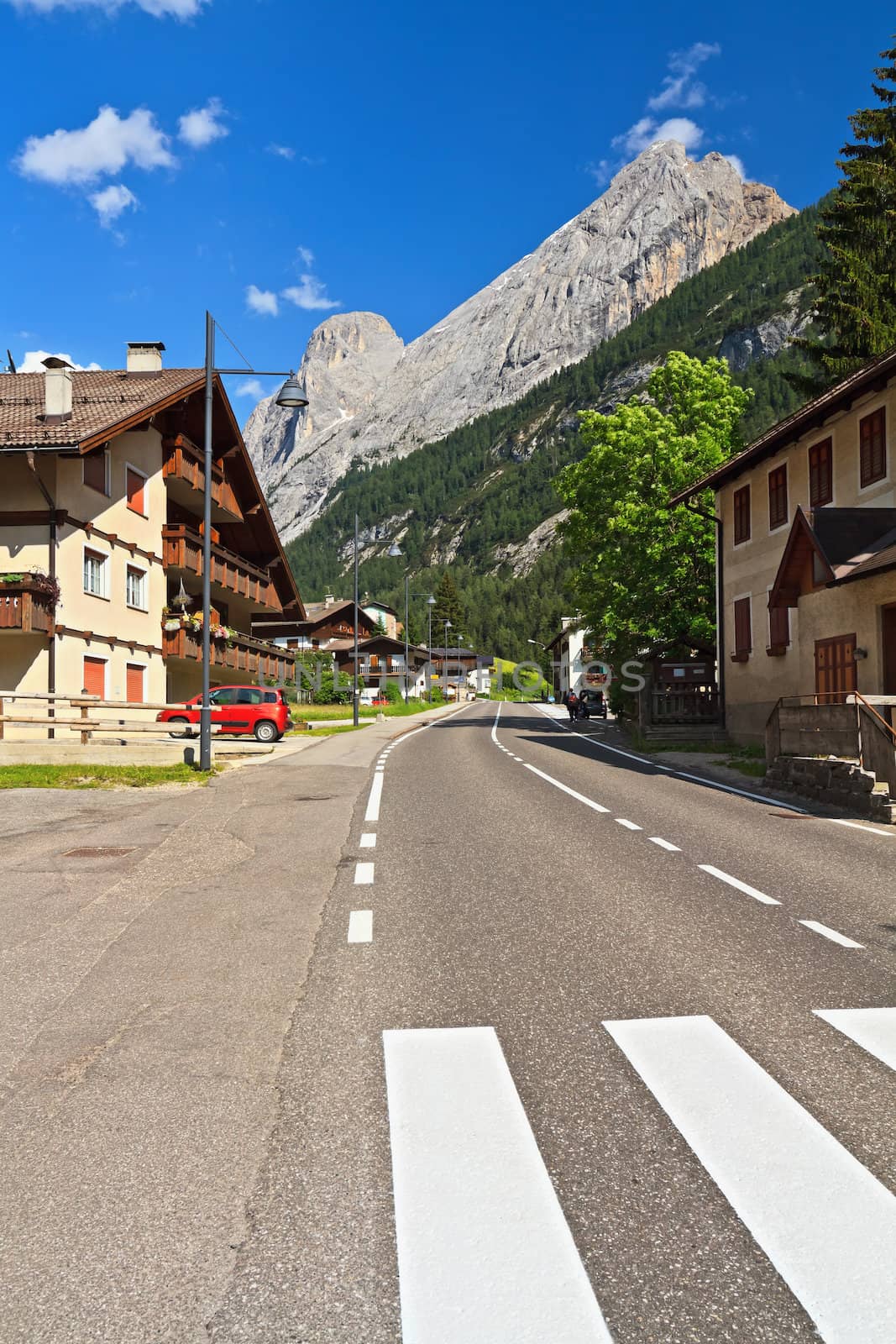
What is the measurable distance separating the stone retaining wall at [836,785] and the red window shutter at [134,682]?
65.6 feet

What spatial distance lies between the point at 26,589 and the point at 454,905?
19708 millimetres

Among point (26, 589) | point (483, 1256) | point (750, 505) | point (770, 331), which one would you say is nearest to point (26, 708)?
point (26, 589)

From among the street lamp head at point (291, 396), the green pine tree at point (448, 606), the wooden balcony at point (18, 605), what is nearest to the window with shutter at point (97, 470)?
the wooden balcony at point (18, 605)

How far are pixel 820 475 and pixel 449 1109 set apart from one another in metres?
23.5

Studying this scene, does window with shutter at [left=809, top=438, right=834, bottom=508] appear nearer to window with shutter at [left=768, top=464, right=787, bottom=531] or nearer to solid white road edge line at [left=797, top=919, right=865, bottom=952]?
window with shutter at [left=768, top=464, right=787, bottom=531]

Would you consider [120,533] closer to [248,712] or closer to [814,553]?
[248,712]

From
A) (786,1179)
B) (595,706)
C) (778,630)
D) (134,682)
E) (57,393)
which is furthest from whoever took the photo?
(595,706)

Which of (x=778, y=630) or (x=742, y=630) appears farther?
(x=742, y=630)

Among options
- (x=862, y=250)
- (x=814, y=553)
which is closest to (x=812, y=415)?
(x=814, y=553)

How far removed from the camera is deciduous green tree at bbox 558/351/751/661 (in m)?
35.7

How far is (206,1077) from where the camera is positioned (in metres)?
4.07

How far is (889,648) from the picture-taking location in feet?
59.5

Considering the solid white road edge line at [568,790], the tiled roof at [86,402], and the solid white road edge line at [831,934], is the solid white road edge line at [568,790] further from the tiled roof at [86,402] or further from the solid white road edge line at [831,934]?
the tiled roof at [86,402]

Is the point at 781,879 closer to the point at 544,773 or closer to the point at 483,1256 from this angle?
the point at 483,1256
